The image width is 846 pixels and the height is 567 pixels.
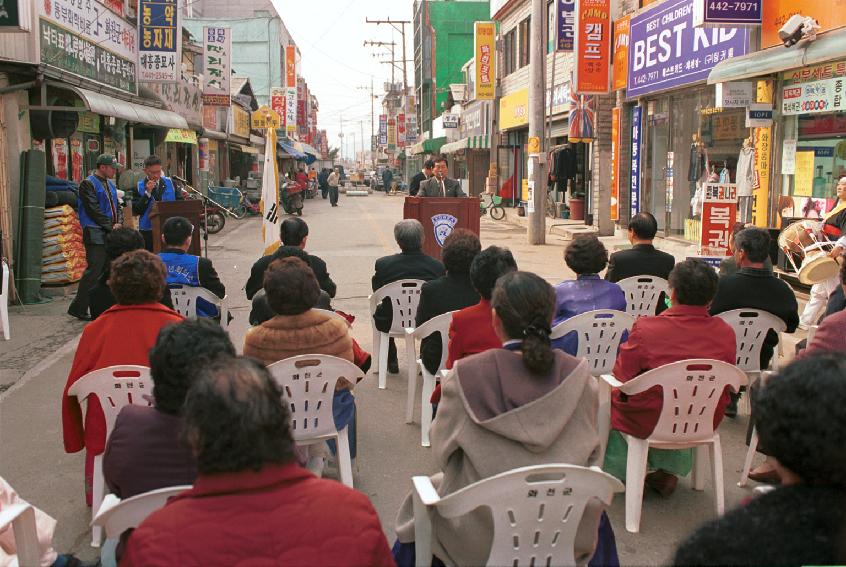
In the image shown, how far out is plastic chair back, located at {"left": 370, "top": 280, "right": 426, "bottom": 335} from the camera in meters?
6.46

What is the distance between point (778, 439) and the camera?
5.91ft

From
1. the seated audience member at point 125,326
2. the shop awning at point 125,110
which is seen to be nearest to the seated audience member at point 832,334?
the seated audience member at point 125,326

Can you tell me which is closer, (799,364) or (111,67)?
(799,364)

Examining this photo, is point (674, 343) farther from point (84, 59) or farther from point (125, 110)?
point (84, 59)

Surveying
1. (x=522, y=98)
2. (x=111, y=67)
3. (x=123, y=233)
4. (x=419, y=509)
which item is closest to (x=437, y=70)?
(x=522, y=98)

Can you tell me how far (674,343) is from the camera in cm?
412

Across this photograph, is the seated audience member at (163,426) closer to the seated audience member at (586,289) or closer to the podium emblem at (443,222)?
the seated audience member at (586,289)

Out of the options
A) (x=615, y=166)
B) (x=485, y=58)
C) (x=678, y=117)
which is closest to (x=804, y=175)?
(x=678, y=117)

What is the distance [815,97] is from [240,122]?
24.8 m

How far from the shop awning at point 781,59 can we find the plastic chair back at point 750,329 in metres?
5.01

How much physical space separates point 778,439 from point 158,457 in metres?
1.86

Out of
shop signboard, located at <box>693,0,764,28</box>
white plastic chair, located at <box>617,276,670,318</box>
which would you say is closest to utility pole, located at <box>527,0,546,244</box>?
shop signboard, located at <box>693,0,764,28</box>

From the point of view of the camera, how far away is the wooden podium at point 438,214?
33.1 ft

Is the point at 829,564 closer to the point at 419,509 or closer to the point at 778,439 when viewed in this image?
the point at 778,439
